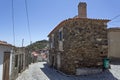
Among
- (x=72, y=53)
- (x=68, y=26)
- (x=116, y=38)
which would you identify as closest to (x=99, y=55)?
(x=72, y=53)

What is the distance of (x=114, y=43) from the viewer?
2048 cm

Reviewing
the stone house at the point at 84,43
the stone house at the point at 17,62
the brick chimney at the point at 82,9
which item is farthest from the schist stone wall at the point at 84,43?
the stone house at the point at 17,62

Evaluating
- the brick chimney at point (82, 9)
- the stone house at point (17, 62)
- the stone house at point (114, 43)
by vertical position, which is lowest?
the stone house at point (17, 62)

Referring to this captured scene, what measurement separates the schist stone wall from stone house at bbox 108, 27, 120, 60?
4.43 m

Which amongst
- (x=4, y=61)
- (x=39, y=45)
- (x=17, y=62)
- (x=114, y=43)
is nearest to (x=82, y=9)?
(x=114, y=43)

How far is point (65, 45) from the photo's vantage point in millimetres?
17047

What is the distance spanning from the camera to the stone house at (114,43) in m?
20.3

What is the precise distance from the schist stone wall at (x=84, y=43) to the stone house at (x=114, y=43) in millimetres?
4434

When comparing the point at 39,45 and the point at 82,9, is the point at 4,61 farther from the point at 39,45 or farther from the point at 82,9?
the point at 39,45

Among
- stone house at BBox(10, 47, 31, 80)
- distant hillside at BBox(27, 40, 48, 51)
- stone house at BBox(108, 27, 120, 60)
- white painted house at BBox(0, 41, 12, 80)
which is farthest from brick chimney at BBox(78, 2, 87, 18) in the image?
distant hillside at BBox(27, 40, 48, 51)

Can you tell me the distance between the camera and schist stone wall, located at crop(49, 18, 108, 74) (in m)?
15.8

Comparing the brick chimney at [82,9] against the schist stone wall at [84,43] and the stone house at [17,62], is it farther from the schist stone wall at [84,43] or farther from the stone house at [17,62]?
the stone house at [17,62]

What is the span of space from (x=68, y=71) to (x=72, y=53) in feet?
6.07

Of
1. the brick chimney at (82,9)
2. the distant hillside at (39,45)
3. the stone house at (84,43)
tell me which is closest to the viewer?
the stone house at (84,43)
